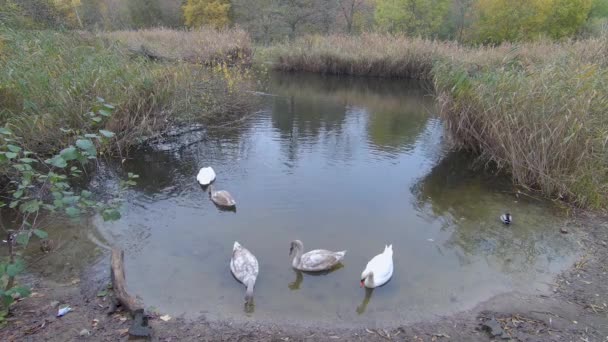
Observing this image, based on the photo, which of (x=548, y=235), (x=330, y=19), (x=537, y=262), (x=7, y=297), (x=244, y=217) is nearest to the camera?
(x=7, y=297)

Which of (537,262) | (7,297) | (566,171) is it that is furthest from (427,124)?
(7,297)

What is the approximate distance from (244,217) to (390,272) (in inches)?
108

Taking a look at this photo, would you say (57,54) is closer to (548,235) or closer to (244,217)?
(244,217)

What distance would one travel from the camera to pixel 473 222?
22.9 feet

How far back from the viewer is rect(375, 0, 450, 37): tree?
123 feet

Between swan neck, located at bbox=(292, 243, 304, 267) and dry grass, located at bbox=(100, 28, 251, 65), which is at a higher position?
dry grass, located at bbox=(100, 28, 251, 65)

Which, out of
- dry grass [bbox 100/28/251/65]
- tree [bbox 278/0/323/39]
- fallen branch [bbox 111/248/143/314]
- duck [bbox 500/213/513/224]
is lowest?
duck [bbox 500/213/513/224]

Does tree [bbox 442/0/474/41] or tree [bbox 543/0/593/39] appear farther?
tree [bbox 442/0/474/41]

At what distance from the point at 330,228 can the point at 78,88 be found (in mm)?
5802

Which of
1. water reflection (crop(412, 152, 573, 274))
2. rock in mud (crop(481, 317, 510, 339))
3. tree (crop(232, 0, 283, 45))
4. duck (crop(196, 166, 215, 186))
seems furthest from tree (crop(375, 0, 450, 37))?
rock in mud (crop(481, 317, 510, 339))

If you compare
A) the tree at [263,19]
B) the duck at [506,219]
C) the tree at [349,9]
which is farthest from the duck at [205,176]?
the tree at [349,9]

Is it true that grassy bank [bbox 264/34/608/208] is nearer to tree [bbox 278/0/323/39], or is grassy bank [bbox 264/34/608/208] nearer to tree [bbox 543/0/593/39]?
tree [bbox 278/0/323/39]

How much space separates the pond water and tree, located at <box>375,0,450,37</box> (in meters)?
29.3

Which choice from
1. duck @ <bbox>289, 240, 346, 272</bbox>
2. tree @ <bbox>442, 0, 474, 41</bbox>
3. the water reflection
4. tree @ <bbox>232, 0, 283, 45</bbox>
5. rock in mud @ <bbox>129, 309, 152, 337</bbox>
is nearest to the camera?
rock in mud @ <bbox>129, 309, 152, 337</bbox>
